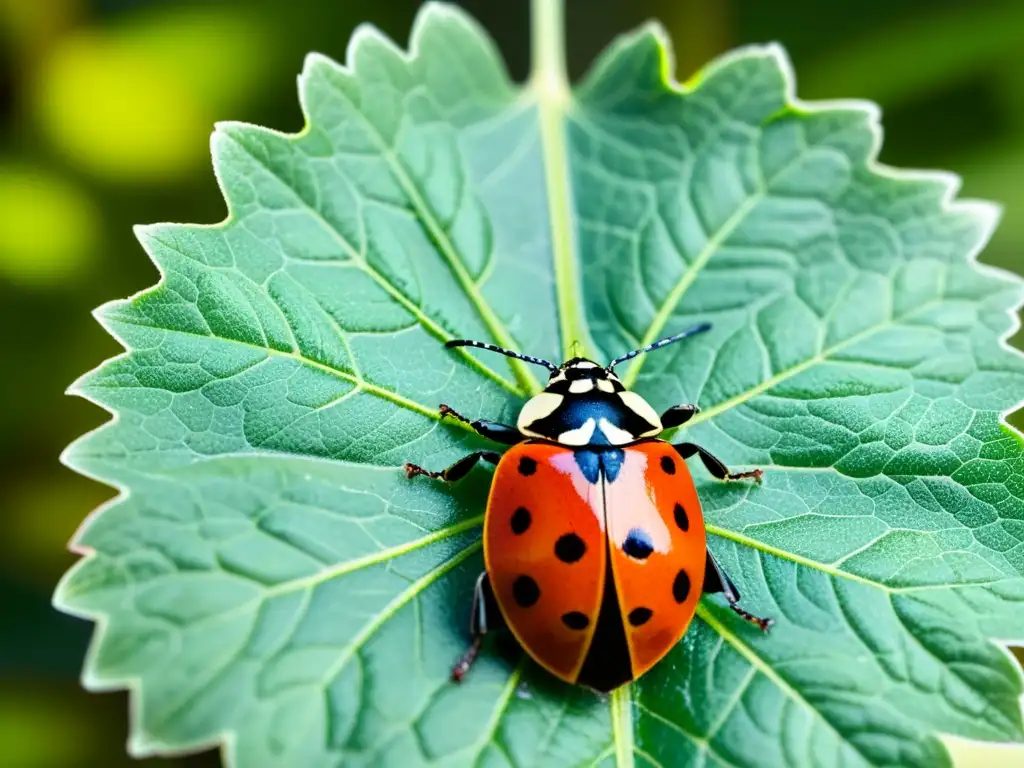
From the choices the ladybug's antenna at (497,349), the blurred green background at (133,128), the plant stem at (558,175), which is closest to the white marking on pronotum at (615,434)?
the ladybug's antenna at (497,349)

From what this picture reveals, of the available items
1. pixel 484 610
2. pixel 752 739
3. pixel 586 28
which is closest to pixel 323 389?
pixel 484 610

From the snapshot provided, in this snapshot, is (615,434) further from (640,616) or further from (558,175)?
(558,175)

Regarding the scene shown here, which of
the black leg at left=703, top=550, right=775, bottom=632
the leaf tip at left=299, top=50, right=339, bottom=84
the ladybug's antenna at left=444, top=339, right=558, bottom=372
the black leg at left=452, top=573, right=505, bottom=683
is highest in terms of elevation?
the leaf tip at left=299, top=50, right=339, bottom=84

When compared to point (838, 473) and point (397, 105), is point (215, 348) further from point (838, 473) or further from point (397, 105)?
point (838, 473)

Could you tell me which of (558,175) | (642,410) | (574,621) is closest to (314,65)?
(558,175)

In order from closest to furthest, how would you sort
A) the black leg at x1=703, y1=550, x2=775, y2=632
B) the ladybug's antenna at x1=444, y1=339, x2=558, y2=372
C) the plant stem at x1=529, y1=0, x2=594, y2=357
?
the black leg at x1=703, y1=550, x2=775, y2=632
the ladybug's antenna at x1=444, y1=339, x2=558, y2=372
the plant stem at x1=529, y1=0, x2=594, y2=357

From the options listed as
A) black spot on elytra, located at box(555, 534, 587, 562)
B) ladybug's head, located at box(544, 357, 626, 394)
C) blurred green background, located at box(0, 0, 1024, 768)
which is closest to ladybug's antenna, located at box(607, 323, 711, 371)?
ladybug's head, located at box(544, 357, 626, 394)

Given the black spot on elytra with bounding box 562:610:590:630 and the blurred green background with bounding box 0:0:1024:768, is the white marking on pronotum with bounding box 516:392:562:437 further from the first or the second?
the blurred green background with bounding box 0:0:1024:768

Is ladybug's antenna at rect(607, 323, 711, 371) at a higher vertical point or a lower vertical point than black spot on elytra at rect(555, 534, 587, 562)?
higher
